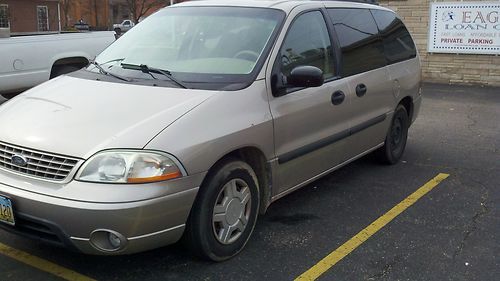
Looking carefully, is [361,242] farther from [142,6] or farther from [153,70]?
[142,6]

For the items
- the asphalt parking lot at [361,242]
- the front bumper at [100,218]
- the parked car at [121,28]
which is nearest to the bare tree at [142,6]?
the parked car at [121,28]

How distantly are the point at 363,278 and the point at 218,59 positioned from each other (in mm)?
1813

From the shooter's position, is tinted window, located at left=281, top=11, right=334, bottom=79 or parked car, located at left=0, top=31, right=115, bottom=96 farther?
parked car, located at left=0, top=31, right=115, bottom=96

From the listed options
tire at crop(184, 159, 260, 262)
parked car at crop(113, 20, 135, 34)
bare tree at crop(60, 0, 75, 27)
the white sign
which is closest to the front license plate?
tire at crop(184, 159, 260, 262)

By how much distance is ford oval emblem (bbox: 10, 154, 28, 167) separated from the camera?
3133 mm

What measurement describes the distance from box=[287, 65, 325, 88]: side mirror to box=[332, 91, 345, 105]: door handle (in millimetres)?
629

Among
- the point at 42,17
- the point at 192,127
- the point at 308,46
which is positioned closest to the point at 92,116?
the point at 192,127

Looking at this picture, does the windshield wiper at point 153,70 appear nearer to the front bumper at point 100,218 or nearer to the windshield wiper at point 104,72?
the windshield wiper at point 104,72

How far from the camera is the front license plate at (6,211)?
3104 millimetres

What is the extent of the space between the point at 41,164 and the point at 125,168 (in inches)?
20.2

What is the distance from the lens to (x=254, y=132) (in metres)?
3.61

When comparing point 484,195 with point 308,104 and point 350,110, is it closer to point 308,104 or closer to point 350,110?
point 350,110

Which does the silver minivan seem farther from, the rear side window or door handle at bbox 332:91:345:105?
the rear side window

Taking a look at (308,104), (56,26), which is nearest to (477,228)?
(308,104)
